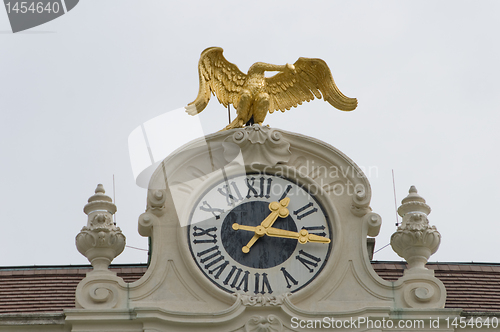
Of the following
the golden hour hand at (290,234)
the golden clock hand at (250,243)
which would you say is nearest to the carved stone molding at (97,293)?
the golden clock hand at (250,243)

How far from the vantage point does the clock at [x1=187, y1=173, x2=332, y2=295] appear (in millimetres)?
16531

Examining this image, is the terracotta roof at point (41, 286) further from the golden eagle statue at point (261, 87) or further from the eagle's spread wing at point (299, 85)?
the eagle's spread wing at point (299, 85)

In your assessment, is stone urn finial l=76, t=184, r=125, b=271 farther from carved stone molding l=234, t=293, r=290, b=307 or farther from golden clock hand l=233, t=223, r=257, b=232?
carved stone molding l=234, t=293, r=290, b=307

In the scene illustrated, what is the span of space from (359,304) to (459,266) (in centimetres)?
416

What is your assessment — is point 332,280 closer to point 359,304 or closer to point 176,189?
point 359,304

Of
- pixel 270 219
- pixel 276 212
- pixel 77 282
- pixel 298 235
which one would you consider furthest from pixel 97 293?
pixel 77 282

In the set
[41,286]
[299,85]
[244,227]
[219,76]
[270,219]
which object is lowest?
[244,227]

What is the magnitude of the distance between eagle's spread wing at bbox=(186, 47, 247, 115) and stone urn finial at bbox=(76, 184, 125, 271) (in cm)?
261

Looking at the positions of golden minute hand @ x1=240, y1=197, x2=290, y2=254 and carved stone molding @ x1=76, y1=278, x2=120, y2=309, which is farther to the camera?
golden minute hand @ x1=240, y1=197, x2=290, y2=254

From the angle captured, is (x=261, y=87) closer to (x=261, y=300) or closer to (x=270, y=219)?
(x=270, y=219)

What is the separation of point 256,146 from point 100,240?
2.52 metres

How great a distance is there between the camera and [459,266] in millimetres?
20109

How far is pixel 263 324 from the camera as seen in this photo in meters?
16.0

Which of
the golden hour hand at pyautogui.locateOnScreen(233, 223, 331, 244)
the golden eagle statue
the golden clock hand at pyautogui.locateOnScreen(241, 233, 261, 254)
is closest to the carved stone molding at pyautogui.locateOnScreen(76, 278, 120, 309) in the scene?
the golden clock hand at pyautogui.locateOnScreen(241, 233, 261, 254)
